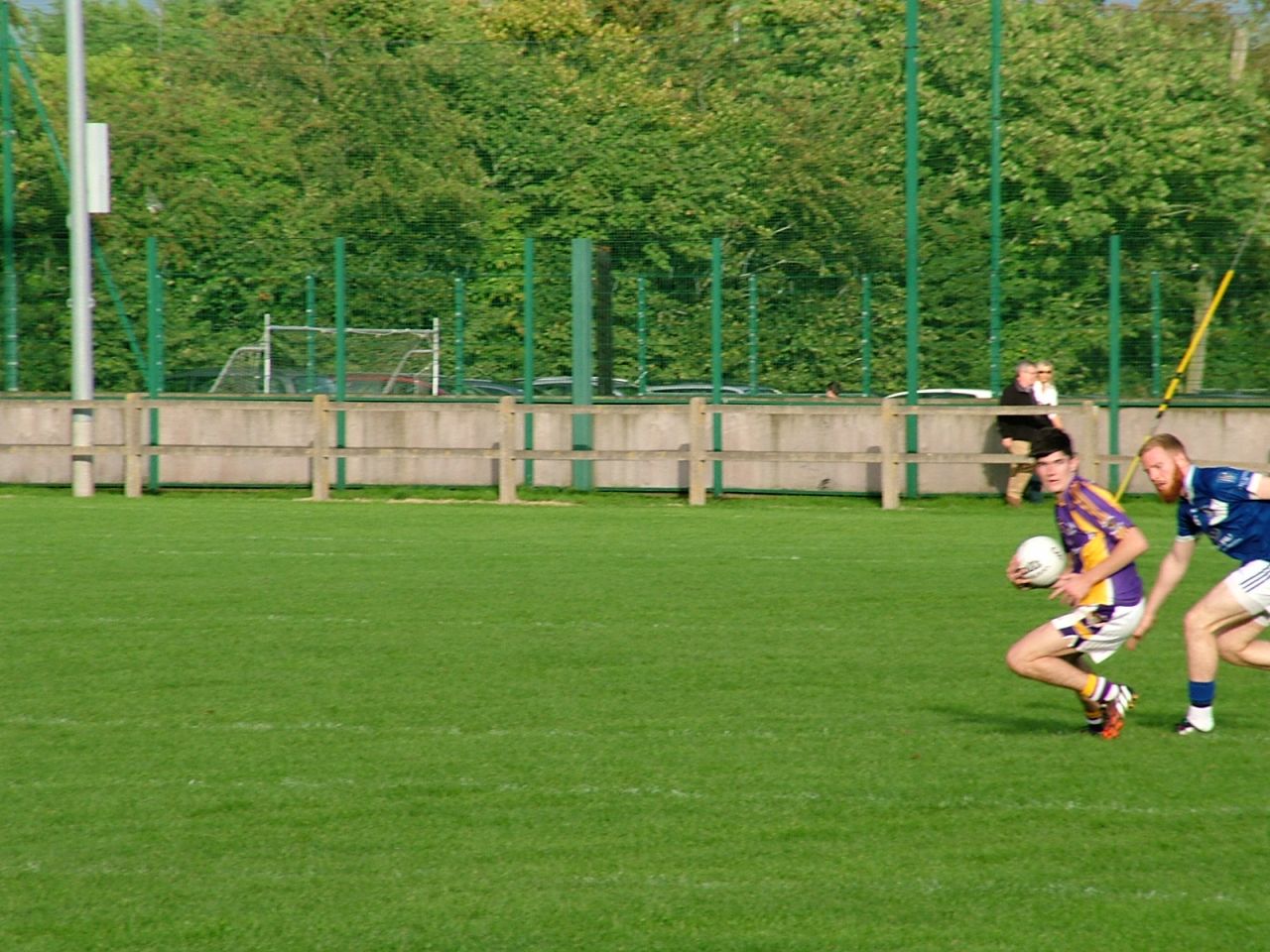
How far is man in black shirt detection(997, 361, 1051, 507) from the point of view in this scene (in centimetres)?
2152

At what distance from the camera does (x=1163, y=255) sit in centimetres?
2330

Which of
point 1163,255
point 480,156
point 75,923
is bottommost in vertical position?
point 75,923

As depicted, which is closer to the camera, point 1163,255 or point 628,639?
point 628,639

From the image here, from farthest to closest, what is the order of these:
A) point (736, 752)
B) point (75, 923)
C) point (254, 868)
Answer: point (736, 752)
point (254, 868)
point (75, 923)

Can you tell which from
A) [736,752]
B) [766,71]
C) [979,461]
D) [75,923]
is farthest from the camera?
[766,71]

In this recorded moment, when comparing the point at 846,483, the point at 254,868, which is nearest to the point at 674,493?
the point at 846,483

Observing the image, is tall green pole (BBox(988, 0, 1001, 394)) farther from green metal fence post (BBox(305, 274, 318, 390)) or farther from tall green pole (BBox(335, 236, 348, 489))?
green metal fence post (BBox(305, 274, 318, 390))

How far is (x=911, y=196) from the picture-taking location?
77.8 ft

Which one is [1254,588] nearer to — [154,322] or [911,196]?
[911,196]

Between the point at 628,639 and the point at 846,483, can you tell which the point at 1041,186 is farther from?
the point at 628,639

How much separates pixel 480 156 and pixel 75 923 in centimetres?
2225

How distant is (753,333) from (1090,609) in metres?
15.8

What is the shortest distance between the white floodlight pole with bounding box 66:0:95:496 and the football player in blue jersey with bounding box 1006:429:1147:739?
668 inches

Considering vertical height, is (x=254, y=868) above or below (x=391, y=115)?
below
